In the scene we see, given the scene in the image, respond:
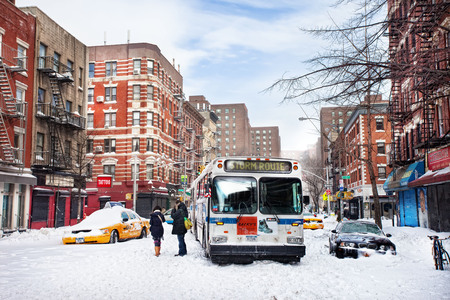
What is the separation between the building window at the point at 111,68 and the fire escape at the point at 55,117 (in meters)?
19.1

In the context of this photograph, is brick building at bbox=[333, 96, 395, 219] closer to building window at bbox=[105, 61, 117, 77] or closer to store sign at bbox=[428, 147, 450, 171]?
store sign at bbox=[428, 147, 450, 171]

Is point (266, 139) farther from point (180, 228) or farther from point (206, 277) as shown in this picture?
point (206, 277)

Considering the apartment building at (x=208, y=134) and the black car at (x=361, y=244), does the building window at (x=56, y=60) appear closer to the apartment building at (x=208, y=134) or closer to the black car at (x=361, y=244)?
the black car at (x=361, y=244)

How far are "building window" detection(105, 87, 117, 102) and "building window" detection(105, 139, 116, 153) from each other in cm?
489

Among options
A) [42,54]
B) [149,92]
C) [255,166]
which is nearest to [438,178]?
[255,166]

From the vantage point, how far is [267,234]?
12.7m

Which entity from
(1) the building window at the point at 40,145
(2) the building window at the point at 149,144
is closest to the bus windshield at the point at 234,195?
(1) the building window at the point at 40,145

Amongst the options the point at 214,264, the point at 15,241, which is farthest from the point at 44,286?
the point at 15,241

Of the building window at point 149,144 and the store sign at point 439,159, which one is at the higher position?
the building window at point 149,144

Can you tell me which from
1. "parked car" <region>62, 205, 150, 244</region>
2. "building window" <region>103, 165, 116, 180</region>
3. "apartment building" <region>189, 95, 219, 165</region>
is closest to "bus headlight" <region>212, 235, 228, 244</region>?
"parked car" <region>62, 205, 150, 244</region>

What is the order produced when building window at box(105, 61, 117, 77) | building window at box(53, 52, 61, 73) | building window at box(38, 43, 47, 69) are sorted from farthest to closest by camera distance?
1. building window at box(105, 61, 117, 77)
2. building window at box(53, 52, 61, 73)
3. building window at box(38, 43, 47, 69)

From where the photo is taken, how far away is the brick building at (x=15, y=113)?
26.5 m

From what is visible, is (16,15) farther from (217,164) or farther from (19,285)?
(19,285)

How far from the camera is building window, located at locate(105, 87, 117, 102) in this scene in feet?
178
